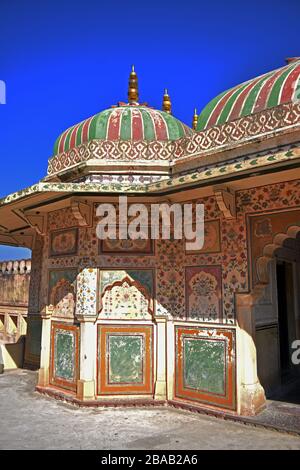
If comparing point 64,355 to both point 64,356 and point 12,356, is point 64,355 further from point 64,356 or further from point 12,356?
point 12,356

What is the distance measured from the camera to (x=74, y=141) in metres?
7.86

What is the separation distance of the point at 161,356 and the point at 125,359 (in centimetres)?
→ 56

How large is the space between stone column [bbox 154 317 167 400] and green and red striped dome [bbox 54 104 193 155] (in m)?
3.16

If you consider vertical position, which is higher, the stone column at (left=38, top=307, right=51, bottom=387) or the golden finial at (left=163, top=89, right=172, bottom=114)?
the golden finial at (left=163, top=89, right=172, bottom=114)

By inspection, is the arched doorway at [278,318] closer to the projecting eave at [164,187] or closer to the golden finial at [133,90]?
the projecting eave at [164,187]

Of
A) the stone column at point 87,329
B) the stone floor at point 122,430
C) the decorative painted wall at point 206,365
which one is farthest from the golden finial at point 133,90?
the stone floor at point 122,430

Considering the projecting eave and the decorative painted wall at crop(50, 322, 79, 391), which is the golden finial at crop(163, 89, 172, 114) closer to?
the projecting eave

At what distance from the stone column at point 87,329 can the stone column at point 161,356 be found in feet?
3.16

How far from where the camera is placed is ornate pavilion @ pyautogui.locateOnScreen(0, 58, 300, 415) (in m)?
5.76

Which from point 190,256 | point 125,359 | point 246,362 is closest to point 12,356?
point 125,359

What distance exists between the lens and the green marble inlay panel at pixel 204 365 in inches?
234

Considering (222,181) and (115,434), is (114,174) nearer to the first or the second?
(222,181)

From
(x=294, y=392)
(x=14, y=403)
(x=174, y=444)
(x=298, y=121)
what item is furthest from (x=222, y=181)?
(x=14, y=403)

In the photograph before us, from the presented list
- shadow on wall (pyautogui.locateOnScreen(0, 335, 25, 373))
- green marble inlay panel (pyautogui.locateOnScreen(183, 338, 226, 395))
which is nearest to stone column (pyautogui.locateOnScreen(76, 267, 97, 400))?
green marble inlay panel (pyautogui.locateOnScreen(183, 338, 226, 395))
